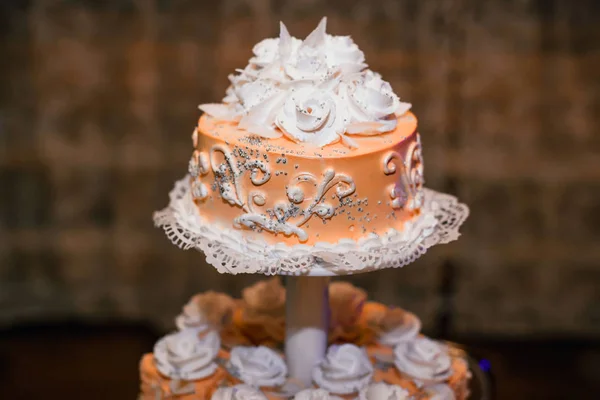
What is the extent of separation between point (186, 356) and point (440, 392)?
1.96 ft

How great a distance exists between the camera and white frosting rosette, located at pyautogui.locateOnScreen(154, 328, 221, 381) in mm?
1979

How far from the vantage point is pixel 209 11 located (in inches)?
118

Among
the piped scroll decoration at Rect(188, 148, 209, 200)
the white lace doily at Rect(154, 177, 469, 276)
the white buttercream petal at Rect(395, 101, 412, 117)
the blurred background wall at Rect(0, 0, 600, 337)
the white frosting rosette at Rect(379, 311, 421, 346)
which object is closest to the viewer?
the white lace doily at Rect(154, 177, 469, 276)

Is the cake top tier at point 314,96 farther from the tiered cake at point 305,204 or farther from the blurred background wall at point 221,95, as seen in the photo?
the blurred background wall at point 221,95

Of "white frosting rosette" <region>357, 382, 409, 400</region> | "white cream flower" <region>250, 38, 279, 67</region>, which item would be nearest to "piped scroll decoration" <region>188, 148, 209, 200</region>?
"white cream flower" <region>250, 38, 279, 67</region>

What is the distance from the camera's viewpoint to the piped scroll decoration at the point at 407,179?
170cm

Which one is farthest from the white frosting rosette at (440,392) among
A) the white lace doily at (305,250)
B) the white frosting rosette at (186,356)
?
the white frosting rosette at (186,356)

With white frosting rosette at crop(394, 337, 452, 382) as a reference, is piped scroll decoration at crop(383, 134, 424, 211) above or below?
above

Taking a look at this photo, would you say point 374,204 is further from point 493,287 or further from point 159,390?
point 493,287

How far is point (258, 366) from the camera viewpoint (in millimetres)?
1946

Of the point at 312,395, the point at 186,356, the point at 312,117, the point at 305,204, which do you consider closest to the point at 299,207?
the point at 305,204

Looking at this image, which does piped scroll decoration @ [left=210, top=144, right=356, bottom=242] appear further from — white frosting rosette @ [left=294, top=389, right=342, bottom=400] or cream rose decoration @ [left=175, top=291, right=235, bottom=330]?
cream rose decoration @ [left=175, top=291, right=235, bottom=330]

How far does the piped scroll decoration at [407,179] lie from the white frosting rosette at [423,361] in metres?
0.40

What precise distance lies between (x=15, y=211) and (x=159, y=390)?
155 centimetres
